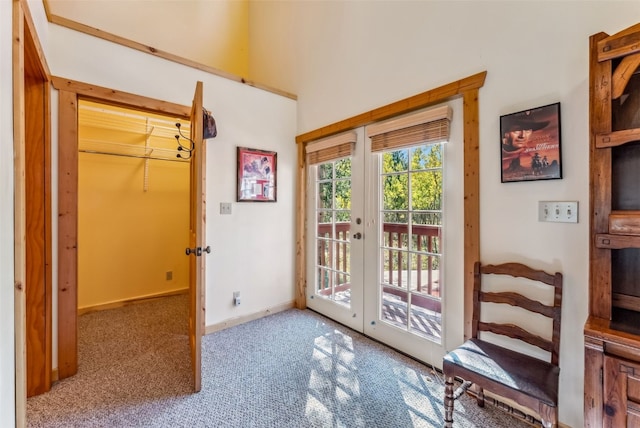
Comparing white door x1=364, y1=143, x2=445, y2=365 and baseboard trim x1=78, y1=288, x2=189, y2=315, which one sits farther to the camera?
baseboard trim x1=78, y1=288, x2=189, y2=315

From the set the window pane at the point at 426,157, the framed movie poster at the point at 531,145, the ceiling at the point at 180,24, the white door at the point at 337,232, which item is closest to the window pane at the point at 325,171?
the white door at the point at 337,232

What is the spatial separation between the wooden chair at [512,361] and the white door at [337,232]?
44.4 inches

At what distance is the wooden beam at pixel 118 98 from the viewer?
198cm

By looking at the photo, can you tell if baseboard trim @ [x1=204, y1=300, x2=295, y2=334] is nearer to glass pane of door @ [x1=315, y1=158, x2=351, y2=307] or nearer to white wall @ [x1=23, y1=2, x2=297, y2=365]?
white wall @ [x1=23, y1=2, x2=297, y2=365]

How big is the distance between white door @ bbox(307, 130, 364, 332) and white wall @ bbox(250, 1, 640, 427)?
1.84ft

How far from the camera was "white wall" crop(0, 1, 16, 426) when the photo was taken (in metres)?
0.97

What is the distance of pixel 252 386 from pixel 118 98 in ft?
7.75

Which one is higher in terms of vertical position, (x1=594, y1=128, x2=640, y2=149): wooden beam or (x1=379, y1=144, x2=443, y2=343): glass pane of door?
(x1=594, y1=128, x2=640, y2=149): wooden beam

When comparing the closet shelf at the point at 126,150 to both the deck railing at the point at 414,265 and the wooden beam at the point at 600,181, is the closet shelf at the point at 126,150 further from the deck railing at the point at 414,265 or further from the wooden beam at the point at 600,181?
the wooden beam at the point at 600,181

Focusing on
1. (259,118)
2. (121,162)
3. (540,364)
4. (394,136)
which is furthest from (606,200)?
(121,162)

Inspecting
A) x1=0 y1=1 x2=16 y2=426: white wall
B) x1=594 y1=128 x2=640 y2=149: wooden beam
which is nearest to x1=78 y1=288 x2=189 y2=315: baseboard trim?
x1=0 y1=1 x2=16 y2=426: white wall

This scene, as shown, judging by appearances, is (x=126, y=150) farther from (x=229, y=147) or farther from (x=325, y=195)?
(x=325, y=195)

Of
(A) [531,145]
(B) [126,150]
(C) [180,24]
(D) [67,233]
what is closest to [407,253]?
(A) [531,145]

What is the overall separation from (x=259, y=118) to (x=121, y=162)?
1.93 metres
